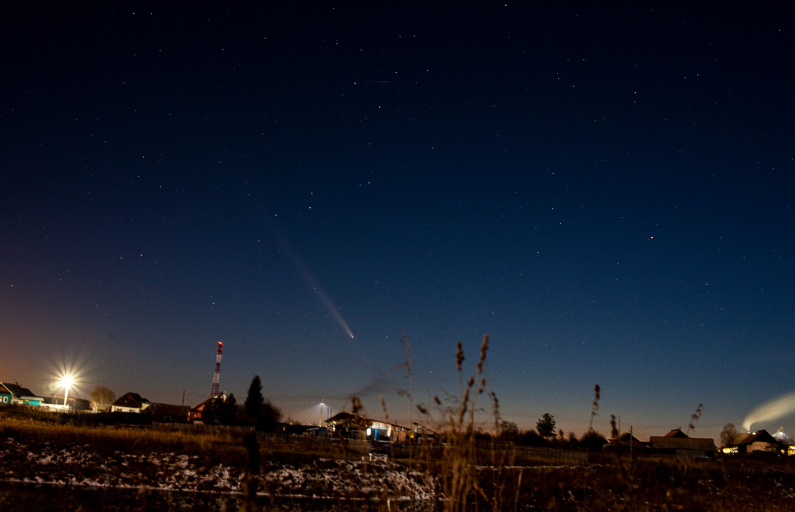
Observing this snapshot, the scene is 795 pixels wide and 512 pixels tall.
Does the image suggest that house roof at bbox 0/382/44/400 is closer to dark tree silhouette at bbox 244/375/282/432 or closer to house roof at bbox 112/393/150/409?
house roof at bbox 112/393/150/409

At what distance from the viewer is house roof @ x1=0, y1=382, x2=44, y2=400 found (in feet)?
331

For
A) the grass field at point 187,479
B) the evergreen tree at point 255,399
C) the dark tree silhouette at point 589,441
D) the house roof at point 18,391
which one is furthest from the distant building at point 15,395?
the dark tree silhouette at point 589,441

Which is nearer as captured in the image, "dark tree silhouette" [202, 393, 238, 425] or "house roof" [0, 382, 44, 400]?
"dark tree silhouette" [202, 393, 238, 425]

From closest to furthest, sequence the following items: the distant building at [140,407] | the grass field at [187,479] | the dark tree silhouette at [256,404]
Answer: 1. the grass field at [187,479]
2. the dark tree silhouette at [256,404]
3. the distant building at [140,407]

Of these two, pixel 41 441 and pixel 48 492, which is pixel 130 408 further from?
pixel 48 492

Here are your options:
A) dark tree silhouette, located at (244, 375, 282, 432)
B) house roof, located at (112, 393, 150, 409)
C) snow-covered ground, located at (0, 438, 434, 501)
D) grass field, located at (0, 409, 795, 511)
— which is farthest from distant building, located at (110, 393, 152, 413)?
snow-covered ground, located at (0, 438, 434, 501)

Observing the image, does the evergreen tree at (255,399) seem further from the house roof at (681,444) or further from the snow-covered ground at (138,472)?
the house roof at (681,444)

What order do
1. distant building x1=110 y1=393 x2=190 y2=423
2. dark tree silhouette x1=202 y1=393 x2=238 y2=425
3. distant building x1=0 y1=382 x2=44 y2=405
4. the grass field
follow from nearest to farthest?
the grass field → dark tree silhouette x1=202 y1=393 x2=238 y2=425 → distant building x1=110 y1=393 x2=190 y2=423 → distant building x1=0 y1=382 x2=44 y2=405

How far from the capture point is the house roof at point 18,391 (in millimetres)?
100894

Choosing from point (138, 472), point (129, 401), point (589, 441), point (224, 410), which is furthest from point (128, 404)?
point (589, 441)

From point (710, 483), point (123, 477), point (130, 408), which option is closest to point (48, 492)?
point (123, 477)

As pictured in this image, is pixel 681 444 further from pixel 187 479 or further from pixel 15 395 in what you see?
pixel 15 395

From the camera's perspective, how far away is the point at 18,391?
104750 millimetres

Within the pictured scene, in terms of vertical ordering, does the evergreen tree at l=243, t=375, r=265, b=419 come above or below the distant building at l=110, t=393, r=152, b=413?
above
